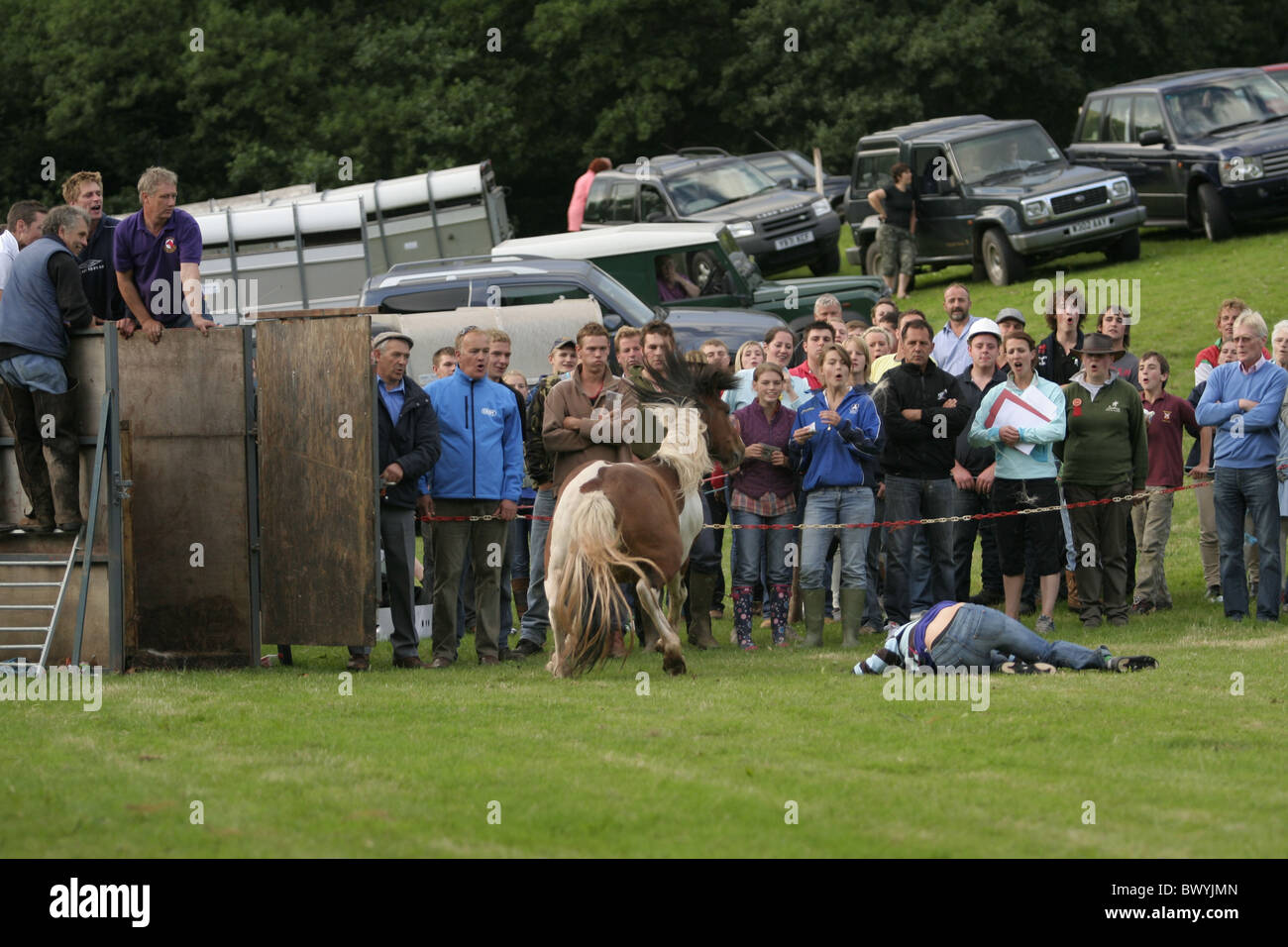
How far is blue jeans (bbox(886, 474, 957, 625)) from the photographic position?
12.6 m

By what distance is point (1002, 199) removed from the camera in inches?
950

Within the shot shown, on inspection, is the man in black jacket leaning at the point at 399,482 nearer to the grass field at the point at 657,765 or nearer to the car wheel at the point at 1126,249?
the grass field at the point at 657,765

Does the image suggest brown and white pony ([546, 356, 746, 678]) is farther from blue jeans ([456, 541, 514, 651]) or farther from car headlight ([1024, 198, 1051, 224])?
car headlight ([1024, 198, 1051, 224])

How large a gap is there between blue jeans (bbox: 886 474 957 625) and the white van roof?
8027 mm

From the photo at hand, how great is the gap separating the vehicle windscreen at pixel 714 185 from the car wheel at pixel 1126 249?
552cm

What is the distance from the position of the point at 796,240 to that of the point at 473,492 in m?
15.2

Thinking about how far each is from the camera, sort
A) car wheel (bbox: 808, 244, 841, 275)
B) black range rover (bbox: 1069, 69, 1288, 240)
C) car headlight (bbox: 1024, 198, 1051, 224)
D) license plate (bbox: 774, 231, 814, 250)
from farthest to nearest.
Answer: car wheel (bbox: 808, 244, 841, 275) → license plate (bbox: 774, 231, 814, 250) → black range rover (bbox: 1069, 69, 1288, 240) → car headlight (bbox: 1024, 198, 1051, 224)

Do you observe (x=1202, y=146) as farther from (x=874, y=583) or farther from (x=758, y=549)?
(x=758, y=549)

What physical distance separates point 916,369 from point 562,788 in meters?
6.49

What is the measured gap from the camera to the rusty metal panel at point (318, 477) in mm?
11203

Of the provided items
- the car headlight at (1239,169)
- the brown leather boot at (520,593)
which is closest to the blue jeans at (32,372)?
the brown leather boot at (520,593)

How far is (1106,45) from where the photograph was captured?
38594 millimetres

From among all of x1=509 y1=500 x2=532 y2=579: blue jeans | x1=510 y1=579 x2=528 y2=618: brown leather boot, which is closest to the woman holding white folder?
x1=509 y1=500 x2=532 y2=579: blue jeans
